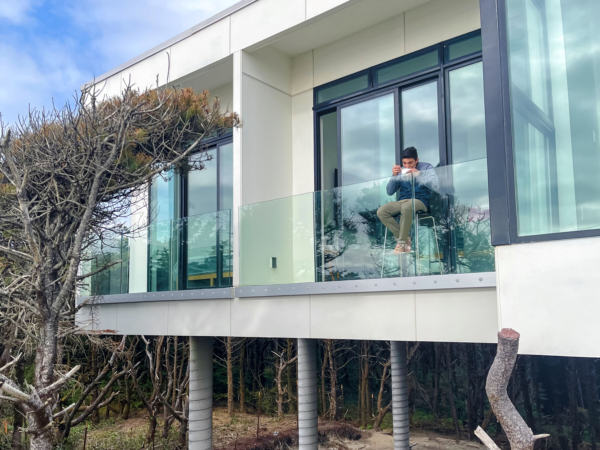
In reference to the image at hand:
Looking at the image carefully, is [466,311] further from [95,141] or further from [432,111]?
[95,141]

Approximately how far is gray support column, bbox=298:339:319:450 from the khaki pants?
2.10 m

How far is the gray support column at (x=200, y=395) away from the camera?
8.20 meters

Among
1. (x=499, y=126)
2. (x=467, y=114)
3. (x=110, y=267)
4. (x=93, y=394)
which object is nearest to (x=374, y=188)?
(x=499, y=126)

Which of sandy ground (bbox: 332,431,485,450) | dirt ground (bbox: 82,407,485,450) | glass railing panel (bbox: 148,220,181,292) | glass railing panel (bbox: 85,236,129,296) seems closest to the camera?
glass railing panel (bbox: 148,220,181,292)

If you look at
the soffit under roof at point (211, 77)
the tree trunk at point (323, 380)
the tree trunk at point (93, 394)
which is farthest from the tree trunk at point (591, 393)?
the tree trunk at point (93, 394)

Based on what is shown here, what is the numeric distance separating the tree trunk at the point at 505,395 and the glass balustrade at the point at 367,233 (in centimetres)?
200

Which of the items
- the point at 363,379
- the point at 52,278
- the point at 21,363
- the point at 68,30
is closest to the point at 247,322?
the point at 52,278

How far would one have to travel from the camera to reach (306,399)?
279 inches

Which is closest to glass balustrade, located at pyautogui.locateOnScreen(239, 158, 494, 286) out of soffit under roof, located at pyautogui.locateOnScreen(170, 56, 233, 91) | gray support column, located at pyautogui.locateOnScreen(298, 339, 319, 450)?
Answer: gray support column, located at pyautogui.locateOnScreen(298, 339, 319, 450)

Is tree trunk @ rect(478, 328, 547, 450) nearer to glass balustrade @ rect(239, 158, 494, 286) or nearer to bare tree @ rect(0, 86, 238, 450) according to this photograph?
glass balustrade @ rect(239, 158, 494, 286)

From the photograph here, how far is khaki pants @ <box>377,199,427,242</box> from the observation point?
5.68 metres

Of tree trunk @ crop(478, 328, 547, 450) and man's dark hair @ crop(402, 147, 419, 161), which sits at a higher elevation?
man's dark hair @ crop(402, 147, 419, 161)

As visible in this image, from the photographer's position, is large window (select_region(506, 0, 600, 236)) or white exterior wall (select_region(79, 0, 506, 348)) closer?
large window (select_region(506, 0, 600, 236))

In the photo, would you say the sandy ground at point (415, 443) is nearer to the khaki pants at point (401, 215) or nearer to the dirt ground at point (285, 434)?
the dirt ground at point (285, 434)
